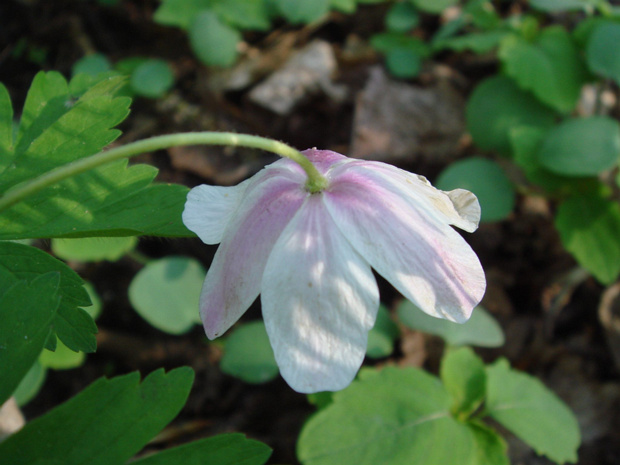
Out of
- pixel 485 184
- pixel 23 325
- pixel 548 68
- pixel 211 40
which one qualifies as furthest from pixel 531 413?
pixel 211 40

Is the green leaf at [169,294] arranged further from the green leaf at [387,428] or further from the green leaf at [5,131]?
the green leaf at [5,131]

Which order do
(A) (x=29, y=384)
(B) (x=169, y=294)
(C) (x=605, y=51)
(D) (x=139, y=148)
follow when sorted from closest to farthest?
(D) (x=139, y=148) < (A) (x=29, y=384) < (B) (x=169, y=294) < (C) (x=605, y=51)

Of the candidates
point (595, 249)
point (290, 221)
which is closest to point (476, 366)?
point (595, 249)

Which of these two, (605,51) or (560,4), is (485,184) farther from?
(560,4)

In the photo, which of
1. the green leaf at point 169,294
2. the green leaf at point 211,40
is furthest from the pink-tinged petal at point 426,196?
the green leaf at point 211,40

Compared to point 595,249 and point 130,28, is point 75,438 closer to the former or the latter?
point 595,249
